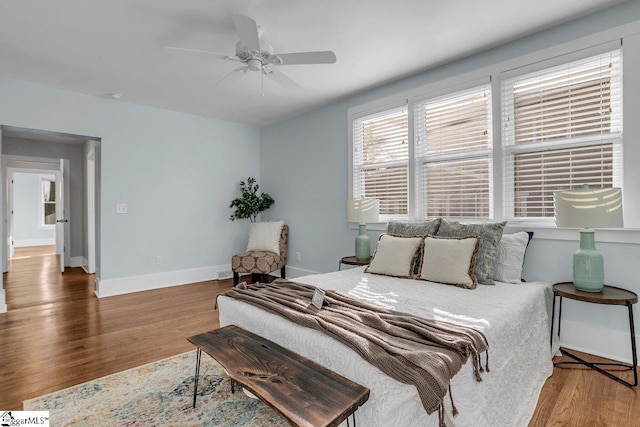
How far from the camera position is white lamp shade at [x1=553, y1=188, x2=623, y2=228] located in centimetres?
196

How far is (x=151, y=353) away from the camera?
8.07 feet

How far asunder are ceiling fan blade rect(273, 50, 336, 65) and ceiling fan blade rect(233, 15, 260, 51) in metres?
0.20

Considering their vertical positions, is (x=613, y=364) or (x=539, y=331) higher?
(x=539, y=331)

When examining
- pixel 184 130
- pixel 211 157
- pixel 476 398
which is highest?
pixel 184 130

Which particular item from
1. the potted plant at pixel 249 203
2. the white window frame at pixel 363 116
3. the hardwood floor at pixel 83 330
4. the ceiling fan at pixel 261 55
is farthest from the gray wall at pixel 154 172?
the ceiling fan at pixel 261 55

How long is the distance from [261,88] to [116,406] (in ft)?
10.6

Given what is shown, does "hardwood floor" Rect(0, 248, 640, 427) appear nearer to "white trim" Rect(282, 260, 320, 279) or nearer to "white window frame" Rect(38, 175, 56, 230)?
"white trim" Rect(282, 260, 320, 279)

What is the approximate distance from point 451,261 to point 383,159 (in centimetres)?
170

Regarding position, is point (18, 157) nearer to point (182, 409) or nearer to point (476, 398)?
point (182, 409)

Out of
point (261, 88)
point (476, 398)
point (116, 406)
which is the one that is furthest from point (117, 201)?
point (476, 398)

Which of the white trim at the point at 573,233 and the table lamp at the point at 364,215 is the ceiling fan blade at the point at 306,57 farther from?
the white trim at the point at 573,233

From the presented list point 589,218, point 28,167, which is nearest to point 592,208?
point 589,218

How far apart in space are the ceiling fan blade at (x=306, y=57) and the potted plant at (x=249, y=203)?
2949 mm

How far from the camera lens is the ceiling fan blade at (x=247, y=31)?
2.01 m
